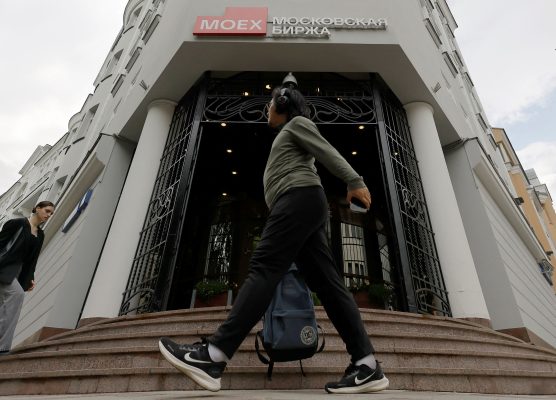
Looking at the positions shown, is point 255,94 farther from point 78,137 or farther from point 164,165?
point 78,137

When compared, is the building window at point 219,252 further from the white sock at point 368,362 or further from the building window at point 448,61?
the building window at point 448,61

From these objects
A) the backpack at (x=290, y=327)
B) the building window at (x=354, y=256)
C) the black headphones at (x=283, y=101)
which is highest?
the building window at (x=354, y=256)

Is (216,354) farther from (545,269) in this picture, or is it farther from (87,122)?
(545,269)

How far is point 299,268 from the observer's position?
7.18 feet

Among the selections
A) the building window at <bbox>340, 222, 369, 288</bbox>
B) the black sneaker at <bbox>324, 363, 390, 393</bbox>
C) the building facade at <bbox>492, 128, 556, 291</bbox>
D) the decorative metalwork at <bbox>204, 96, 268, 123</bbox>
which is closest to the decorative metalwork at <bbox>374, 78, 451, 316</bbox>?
the building window at <bbox>340, 222, 369, 288</bbox>

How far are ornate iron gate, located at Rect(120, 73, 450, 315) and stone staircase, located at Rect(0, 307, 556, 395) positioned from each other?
1.57 m

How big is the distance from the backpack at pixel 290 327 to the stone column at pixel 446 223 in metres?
4.88

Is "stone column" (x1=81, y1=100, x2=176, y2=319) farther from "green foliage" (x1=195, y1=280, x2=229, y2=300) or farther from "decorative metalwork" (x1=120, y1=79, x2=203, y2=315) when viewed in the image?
"green foliage" (x1=195, y1=280, x2=229, y2=300)

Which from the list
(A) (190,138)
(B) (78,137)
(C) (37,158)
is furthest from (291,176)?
(C) (37,158)

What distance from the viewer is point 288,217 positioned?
2012 millimetres

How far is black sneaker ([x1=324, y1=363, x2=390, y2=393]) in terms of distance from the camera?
1910mm

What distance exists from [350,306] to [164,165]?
6411 mm

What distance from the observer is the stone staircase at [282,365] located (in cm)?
261

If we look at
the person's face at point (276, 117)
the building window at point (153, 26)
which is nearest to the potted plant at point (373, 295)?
the person's face at point (276, 117)
